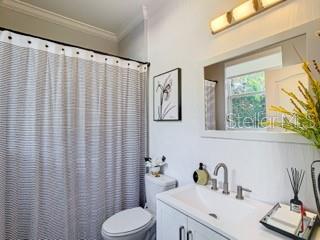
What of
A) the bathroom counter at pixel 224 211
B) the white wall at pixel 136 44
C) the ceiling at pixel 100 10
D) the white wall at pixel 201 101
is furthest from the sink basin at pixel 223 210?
the ceiling at pixel 100 10

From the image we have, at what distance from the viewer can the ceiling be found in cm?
218

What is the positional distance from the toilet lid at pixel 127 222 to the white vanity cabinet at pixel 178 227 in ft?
1.01

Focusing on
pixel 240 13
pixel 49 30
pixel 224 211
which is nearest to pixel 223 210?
pixel 224 211

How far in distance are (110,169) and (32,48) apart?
1.30 m

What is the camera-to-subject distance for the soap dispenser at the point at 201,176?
1.45m

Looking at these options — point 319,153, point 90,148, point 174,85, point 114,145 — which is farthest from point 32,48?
point 319,153

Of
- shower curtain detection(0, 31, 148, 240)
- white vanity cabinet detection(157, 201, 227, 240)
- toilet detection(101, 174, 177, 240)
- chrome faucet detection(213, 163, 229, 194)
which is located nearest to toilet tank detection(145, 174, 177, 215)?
toilet detection(101, 174, 177, 240)

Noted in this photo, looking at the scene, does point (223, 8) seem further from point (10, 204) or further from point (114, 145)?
point (10, 204)

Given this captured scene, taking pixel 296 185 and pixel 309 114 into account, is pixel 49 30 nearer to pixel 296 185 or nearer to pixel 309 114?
pixel 309 114

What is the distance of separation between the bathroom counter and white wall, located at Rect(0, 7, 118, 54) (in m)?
2.48

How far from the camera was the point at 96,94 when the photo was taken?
1.89 m

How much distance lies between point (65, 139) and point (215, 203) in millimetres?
1363

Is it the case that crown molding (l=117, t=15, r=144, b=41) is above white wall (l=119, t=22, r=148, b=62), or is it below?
above

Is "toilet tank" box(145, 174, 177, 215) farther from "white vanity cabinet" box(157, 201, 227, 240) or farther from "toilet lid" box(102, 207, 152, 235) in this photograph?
"white vanity cabinet" box(157, 201, 227, 240)
